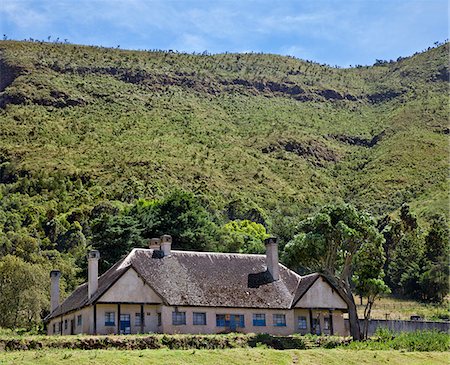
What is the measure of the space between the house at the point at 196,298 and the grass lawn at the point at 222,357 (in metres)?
9.21

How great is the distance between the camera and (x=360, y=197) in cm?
13962

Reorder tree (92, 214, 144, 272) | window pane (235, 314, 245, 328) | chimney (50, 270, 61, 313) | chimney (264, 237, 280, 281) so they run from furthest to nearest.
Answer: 1. tree (92, 214, 144, 272)
2. chimney (50, 270, 61, 313)
3. chimney (264, 237, 280, 281)
4. window pane (235, 314, 245, 328)

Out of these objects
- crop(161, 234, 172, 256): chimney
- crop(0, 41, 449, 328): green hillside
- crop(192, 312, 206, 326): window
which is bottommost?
crop(192, 312, 206, 326): window

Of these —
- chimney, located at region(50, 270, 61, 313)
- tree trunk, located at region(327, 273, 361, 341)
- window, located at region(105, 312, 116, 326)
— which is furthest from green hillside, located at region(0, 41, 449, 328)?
tree trunk, located at region(327, 273, 361, 341)

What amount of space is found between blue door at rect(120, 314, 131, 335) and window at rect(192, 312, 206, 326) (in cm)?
428

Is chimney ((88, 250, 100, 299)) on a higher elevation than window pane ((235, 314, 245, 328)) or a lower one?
higher

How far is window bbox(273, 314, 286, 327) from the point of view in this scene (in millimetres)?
51741

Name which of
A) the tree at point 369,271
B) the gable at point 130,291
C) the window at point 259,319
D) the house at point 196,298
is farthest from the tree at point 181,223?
the tree at point 369,271

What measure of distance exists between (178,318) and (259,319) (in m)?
5.88

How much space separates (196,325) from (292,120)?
136618 mm

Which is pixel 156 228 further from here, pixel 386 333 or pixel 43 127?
pixel 43 127

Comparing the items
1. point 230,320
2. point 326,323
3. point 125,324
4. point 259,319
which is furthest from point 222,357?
point 326,323

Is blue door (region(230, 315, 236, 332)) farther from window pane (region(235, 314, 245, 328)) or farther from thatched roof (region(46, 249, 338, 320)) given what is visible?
thatched roof (region(46, 249, 338, 320))

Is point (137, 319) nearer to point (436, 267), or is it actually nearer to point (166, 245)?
point (166, 245)
